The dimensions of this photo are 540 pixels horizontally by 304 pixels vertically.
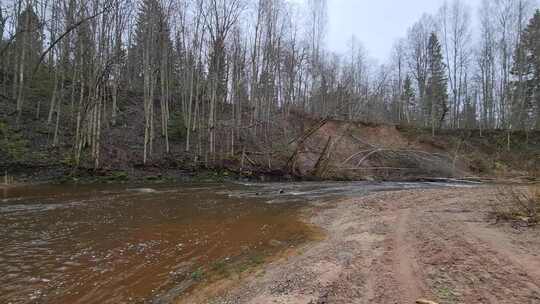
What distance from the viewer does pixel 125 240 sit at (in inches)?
298

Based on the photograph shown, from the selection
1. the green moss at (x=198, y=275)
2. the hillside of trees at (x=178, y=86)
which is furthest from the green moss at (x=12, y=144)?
the green moss at (x=198, y=275)

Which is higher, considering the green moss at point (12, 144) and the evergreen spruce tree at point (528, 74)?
the evergreen spruce tree at point (528, 74)

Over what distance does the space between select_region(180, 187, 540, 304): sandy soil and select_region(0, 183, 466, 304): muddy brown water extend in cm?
104

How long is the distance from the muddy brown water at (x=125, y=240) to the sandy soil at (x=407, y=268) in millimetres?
1037

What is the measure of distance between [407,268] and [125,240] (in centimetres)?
611

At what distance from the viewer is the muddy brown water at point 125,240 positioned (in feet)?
16.8

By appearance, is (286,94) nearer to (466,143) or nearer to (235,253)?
(466,143)

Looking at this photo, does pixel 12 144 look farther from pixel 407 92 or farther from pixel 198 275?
pixel 407 92

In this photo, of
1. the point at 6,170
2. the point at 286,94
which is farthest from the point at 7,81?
the point at 286,94

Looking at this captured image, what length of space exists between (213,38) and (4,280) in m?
20.8

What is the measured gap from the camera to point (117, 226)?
28.9 feet

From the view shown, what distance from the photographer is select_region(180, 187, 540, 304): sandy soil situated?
4.05 metres

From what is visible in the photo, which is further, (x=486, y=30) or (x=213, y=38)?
(x=486, y=30)

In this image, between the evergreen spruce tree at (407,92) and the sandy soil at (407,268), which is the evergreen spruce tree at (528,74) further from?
the sandy soil at (407,268)
